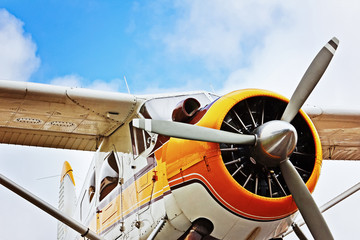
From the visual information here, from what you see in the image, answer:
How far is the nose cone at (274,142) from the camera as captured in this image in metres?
4.80

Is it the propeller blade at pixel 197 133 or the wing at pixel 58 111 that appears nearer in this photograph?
the propeller blade at pixel 197 133

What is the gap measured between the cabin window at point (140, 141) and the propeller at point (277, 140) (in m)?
1.14

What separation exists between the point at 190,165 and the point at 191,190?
0.28 metres

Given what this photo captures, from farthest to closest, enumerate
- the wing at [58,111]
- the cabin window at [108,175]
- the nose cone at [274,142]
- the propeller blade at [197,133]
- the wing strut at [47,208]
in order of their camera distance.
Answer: the wing at [58,111] < the cabin window at [108,175] < the wing strut at [47,208] < the propeller blade at [197,133] < the nose cone at [274,142]

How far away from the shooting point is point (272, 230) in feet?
17.8

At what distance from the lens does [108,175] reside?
7402 millimetres

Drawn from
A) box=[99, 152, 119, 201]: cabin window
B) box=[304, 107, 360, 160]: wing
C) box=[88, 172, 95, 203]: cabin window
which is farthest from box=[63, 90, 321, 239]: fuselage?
box=[304, 107, 360, 160]: wing

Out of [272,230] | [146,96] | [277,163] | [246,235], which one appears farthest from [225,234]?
[146,96]

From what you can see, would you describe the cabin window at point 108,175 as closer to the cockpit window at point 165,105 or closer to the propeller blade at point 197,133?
the cockpit window at point 165,105

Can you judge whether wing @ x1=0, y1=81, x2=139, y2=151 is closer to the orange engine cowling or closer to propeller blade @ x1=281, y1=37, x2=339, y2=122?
the orange engine cowling

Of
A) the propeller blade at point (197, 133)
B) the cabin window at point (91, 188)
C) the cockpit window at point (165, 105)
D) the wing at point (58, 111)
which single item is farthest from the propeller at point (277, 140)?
the cabin window at point (91, 188)

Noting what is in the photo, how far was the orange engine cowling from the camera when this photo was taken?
A: 5004mm

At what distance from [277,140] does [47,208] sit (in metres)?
3.43

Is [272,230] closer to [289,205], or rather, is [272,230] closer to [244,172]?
[289,205]
